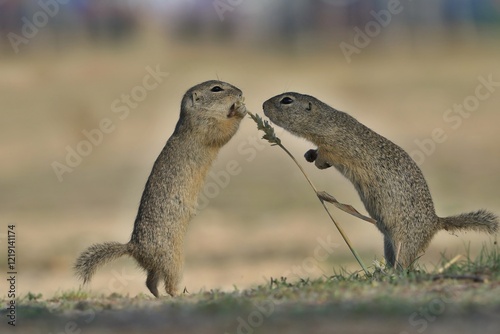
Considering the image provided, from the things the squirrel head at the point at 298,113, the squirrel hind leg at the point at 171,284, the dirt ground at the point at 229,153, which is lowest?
the squirrel hind leg at the point at 171,284

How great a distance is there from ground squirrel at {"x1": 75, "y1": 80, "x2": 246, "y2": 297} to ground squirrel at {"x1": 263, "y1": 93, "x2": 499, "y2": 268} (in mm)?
1154

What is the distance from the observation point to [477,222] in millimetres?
9562

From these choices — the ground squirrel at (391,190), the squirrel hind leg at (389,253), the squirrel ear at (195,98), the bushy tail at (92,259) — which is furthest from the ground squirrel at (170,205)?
the squirrel hind leg at (389,253)

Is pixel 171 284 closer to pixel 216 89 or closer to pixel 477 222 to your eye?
pixel 216 89

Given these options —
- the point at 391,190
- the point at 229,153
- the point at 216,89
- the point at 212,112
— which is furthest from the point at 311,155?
the point at 229,153

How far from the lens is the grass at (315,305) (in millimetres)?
6594

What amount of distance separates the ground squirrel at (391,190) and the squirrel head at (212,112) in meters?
1.04

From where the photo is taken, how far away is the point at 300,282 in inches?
333

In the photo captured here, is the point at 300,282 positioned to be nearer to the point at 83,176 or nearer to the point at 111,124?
the point at 83,176

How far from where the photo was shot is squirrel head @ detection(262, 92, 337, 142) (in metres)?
10.6

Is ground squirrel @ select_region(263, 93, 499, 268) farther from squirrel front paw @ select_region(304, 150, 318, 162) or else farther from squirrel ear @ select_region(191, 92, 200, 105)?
squirrel ear @ select_region(191, 92, 200, 105)

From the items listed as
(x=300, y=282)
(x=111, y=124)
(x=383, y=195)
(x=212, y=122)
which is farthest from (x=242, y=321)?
(x=111, y=124)

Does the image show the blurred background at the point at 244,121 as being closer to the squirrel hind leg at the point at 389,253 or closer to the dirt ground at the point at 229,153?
the dirt ground at the point at 229,153

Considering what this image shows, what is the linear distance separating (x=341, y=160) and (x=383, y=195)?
60 centimetres
